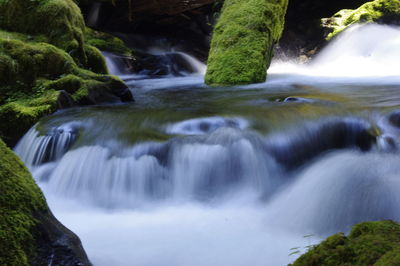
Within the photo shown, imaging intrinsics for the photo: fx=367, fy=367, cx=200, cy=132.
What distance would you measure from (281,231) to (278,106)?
2699 millimetres

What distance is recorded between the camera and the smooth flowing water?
3.03m

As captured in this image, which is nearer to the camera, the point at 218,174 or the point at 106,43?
the point at 218,174

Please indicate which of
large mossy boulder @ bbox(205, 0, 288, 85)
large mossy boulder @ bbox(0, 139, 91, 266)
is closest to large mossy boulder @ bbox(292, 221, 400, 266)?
large mossy boulder @ bbox(0, 139, 91, 266)

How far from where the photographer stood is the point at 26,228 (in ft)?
6.32

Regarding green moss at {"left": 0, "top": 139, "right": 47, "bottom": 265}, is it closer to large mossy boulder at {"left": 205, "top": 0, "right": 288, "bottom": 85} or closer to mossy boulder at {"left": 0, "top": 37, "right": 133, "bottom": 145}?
mossy boulder at {"left": 0, "top": 37, "right": 133, "bottom": 145}

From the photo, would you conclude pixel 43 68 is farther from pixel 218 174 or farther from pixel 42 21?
pixel 218 174

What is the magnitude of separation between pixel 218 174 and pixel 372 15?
13.1 metres

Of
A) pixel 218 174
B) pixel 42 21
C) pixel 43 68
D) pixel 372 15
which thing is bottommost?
pixel 218 174

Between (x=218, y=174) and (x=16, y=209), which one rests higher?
(x=16, y=209)

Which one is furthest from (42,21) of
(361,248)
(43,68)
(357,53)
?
(357,53)

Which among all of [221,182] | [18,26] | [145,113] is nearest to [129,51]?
[18,26]

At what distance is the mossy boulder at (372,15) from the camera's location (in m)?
14.2

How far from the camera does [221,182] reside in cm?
395

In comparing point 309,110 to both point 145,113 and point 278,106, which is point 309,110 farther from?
point 145,113
